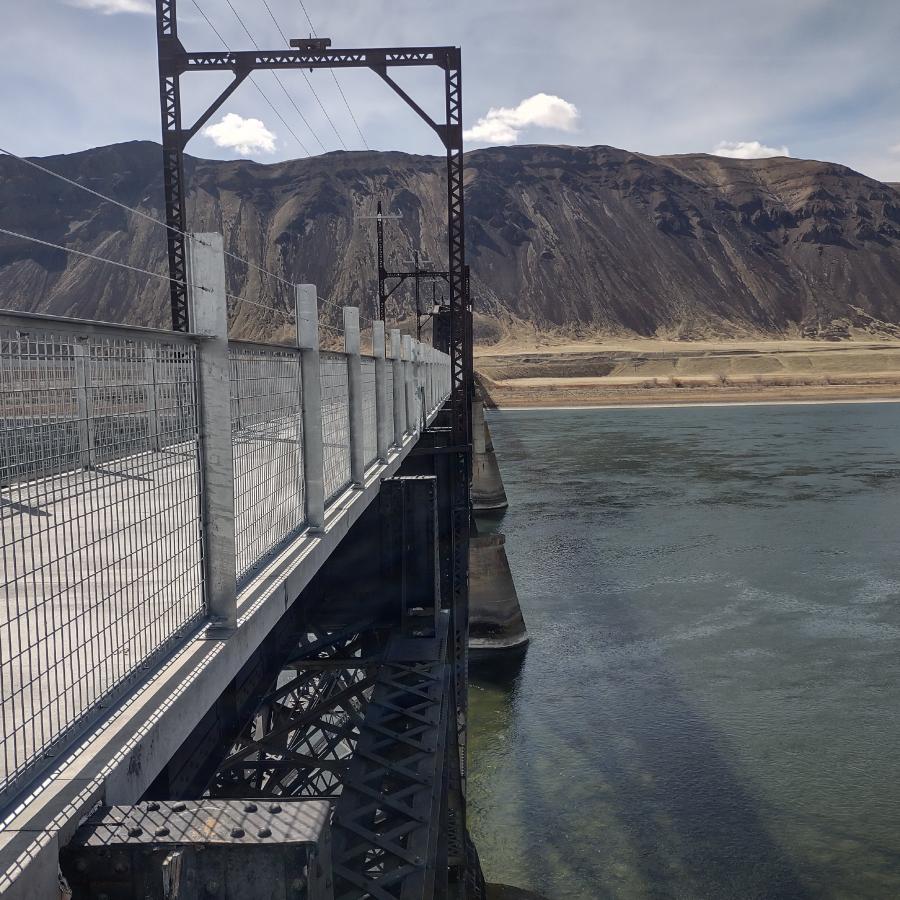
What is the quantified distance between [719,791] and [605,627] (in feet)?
22.3

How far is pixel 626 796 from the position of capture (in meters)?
13.6

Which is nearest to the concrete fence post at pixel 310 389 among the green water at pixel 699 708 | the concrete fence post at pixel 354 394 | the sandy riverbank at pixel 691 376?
the concrete fence post at pixel 354 394

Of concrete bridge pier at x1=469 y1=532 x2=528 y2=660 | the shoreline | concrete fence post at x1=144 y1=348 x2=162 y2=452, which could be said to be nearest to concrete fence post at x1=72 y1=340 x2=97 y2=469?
concrete fence post at x1=144 y1=348 x2=162 y2=452

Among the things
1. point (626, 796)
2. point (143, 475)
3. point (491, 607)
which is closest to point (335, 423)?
point (143, 475)

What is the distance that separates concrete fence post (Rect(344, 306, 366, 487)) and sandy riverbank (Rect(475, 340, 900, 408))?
253 feet

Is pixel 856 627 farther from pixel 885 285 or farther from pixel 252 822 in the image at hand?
pixel 885 285

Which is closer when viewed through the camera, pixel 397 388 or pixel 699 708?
pixel 397 388

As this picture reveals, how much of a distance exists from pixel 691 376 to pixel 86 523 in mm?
93800

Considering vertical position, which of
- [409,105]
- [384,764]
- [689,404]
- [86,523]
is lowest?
[689,404]

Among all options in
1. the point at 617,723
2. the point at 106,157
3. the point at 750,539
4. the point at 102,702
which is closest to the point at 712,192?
the point at 106,157

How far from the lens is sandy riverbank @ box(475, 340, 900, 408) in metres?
83.6

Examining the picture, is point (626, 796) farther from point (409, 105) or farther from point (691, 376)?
point (691, 376)

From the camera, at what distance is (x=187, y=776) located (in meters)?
5.52

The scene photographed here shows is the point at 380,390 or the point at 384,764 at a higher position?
the point at 380,390
